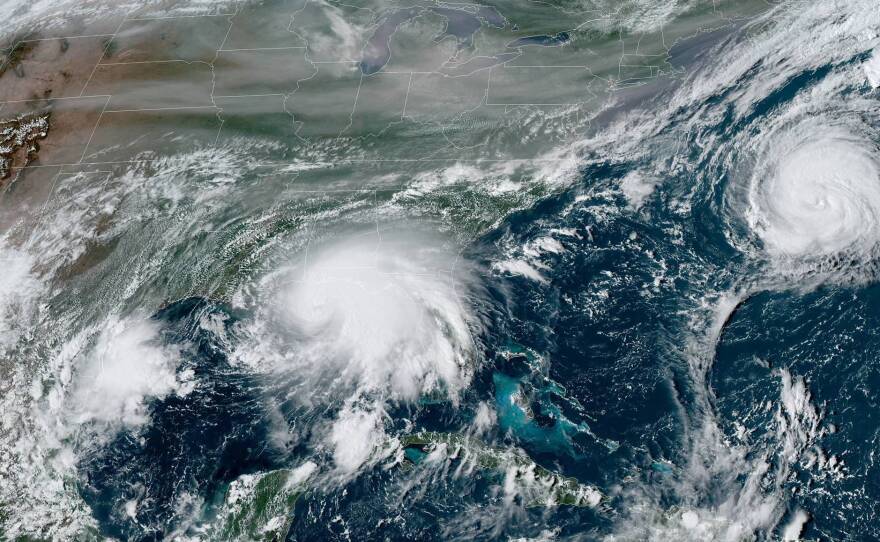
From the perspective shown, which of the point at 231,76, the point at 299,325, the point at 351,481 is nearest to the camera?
the point at 351,481

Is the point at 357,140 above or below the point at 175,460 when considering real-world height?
above

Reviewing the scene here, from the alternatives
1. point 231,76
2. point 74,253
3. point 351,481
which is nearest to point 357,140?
point 231,76

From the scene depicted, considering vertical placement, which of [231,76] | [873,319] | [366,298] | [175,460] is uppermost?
[231,76]

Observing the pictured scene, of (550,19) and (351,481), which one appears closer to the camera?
(351,481)

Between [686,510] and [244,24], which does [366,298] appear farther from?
[244,24]

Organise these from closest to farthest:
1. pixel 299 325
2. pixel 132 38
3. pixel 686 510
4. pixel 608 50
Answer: pixel 686 510 → pixel 299 325 → pixel 608 50 → pixel 132 38

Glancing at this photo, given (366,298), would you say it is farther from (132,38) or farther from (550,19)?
(132,38)
